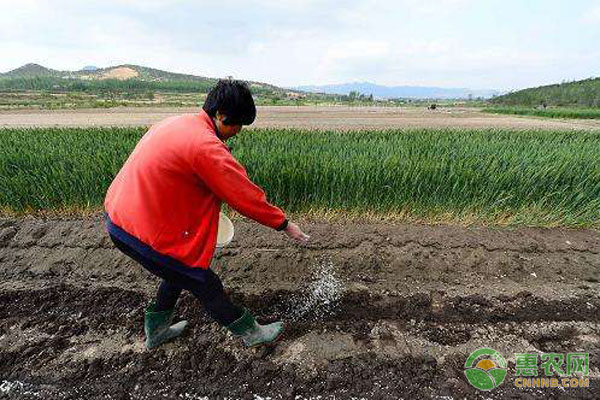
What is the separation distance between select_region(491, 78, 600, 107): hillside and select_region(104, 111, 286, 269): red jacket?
168ft

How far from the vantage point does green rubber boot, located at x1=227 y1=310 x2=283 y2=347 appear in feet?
7.26

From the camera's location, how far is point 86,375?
2.17 meters

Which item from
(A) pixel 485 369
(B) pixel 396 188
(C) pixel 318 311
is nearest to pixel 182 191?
(C) pixel 318 311

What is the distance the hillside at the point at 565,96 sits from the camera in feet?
137

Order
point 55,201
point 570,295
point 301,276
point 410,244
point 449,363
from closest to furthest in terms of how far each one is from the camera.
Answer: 1. point 449,363
2. point 570,295
3. point 301,276
4. point 410,244
5. point 55,201

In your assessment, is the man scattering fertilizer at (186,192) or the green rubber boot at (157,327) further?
the green rubber boot at (157,327)

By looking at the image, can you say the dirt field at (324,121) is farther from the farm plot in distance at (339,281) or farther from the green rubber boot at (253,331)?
the green rubber boot at (253,331)

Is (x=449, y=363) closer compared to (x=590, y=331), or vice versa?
(x=449, y=363)

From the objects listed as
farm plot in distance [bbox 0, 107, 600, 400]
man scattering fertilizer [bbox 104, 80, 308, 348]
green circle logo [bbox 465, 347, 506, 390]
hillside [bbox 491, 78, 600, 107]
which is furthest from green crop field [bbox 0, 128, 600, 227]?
hillside [bbox 491, 78, 600, 107]

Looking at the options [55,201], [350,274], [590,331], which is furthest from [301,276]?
[55,201]

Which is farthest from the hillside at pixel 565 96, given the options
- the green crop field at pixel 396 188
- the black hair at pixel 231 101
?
the black hair at pixel 231 101

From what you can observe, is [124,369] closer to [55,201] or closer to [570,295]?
[55,201]

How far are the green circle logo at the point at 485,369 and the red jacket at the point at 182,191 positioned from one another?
4.84ft

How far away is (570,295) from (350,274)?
173cm
